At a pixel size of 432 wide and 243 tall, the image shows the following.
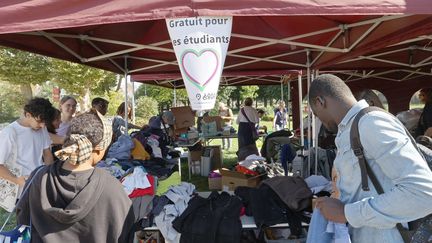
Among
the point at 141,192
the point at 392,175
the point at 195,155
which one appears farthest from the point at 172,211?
the point at 195,155

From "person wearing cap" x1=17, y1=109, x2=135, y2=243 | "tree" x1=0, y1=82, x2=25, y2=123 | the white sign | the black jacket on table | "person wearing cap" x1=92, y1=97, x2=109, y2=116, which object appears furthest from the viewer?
"tree" x1=0, y1=82, x2=25, y2=123

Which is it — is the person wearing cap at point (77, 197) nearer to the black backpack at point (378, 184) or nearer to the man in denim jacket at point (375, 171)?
the man in denim jacket at point (375, 171)

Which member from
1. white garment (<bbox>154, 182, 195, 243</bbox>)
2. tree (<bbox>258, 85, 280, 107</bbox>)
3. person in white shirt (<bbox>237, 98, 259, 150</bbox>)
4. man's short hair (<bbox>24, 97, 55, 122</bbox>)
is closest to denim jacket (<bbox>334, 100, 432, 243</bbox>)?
white garment (<bbox>154, 182, 195, 243</bbox>)

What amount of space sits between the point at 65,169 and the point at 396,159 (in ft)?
4.85

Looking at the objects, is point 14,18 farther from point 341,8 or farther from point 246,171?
point 246,171

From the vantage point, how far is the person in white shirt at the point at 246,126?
863cm

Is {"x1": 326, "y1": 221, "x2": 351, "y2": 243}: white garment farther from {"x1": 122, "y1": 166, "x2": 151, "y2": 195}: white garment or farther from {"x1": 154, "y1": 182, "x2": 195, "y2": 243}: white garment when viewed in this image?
{"x1": 122, "y1": 166, "x2": 151, "y2": 195}: white garment

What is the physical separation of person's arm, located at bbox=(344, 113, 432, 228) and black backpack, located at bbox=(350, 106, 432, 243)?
0.02 metres

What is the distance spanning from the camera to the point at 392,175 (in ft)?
4.24

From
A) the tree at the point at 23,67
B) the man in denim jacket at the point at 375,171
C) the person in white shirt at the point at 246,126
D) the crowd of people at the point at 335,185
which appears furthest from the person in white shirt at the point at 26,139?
the tree at the point at 23,67

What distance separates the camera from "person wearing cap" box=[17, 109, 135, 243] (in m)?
1.75

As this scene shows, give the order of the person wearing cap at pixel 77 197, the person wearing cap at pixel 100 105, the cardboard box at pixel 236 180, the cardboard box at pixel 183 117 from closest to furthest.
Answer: the person wearing cap at pixel 77 197 → the cardboard box at pixel 236 180 → the person wearing cap at pixel 100 105 → the cardboard box at pixel 183 117

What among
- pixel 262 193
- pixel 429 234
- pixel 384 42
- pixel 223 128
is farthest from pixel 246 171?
pixel 223 128

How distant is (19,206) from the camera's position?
190 cm
